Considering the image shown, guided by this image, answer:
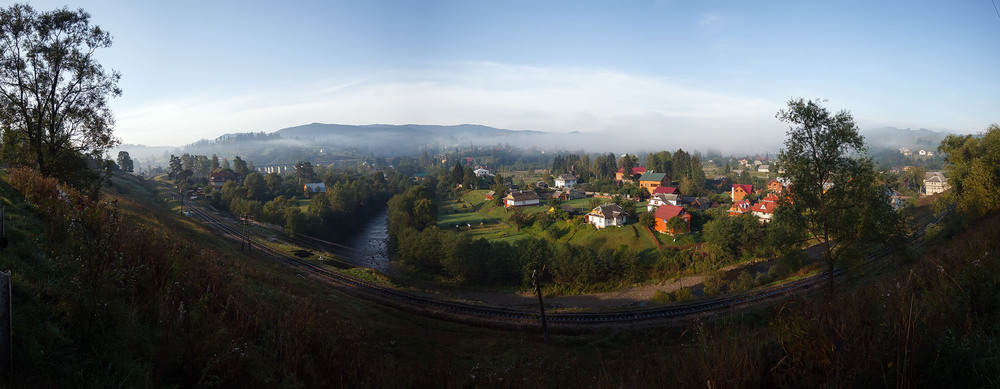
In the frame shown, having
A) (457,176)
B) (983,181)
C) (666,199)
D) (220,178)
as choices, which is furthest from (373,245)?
(220,178)

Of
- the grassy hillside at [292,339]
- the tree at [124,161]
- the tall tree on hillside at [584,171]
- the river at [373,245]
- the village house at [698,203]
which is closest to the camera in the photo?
the grassy hillside at [292,339]

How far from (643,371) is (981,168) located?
14299 mm

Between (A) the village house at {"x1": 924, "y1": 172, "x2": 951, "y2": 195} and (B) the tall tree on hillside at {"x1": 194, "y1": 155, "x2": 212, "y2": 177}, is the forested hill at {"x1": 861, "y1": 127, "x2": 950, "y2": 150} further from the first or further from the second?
(B) the tall tree on hillside at {"x1": 194, "y1": 155, "x2": 212, "y2": 177}

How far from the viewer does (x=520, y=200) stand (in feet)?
119

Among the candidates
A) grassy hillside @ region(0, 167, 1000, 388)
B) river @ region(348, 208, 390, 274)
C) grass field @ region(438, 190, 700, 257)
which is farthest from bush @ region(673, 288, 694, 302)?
river @ region(348, 208, 390, 274)

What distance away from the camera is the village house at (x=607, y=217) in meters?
26.7

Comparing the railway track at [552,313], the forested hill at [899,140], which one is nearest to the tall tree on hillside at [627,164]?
the railway track at [552,313]

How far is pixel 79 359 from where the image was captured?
93.9 inches

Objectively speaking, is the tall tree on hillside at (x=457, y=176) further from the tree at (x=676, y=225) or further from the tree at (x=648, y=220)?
the tree at (x=676, y=225)

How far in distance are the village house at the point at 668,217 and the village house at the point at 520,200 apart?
1253cm

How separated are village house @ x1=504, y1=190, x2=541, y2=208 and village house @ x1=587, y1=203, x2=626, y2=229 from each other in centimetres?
938

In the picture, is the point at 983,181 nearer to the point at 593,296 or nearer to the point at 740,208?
the point at 593,296

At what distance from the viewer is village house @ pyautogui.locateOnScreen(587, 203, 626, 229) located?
2667cm

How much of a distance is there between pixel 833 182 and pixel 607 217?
19.0m
